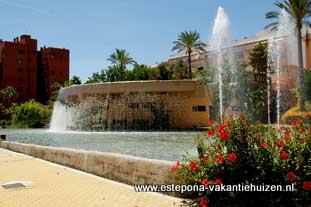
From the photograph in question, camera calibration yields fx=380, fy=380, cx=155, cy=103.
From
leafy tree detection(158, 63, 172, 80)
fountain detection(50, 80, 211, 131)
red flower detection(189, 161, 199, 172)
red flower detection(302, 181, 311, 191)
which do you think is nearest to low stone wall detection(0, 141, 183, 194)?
red flower detection(189, 161, 199, 172)

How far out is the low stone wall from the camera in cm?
655

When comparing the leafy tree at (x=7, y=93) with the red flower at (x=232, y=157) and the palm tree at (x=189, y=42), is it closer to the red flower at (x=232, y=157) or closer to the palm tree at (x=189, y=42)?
the palm tree at (x=189, y=42)

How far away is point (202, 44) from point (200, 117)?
18.5 m

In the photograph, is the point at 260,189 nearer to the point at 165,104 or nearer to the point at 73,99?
the point at 165,104

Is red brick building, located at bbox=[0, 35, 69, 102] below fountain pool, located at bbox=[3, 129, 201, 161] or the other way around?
the other way around

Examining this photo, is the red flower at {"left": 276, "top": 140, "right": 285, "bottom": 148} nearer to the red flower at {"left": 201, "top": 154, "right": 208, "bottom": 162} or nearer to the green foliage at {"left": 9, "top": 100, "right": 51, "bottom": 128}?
the red flower at {"left": 201, "top": 154, "right": 208, "bottom": 162}

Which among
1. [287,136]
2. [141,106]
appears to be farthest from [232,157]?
[141,106]

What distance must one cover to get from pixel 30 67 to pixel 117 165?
2845 inches

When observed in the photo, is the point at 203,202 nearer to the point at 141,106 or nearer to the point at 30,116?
the point at 141,106

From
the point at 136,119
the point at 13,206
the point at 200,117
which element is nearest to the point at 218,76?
the point at 200,117

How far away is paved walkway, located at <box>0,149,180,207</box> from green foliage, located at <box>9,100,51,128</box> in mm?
46768

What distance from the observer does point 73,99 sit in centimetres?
3962

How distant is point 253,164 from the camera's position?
4527 mm

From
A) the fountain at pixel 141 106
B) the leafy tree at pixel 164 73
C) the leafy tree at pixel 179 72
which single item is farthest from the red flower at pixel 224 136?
the leafy tree at pixel 164 73
